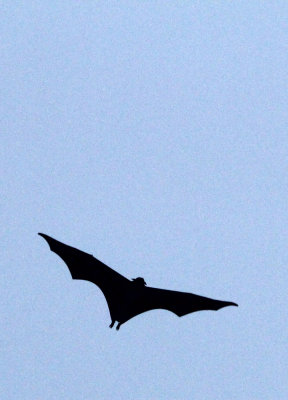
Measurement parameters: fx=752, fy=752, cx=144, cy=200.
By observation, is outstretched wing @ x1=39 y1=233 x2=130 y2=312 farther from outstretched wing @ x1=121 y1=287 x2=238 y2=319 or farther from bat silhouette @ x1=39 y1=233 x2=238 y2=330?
outstretched wing @ x1=121 y1=287 x2=238 y2=319

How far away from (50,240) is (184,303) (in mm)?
4567

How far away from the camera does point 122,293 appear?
23406 millimetres

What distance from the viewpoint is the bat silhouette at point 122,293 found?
22984 millimetres

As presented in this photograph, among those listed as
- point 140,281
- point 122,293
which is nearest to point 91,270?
point 122,293

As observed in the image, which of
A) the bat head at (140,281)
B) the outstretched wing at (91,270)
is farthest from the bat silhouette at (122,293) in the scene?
the bat head at (140,281)

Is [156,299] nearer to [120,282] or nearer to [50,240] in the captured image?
[120,282]

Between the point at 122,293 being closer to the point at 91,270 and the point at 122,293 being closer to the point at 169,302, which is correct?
the point at 91,270

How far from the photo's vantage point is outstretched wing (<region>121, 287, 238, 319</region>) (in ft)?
74.9

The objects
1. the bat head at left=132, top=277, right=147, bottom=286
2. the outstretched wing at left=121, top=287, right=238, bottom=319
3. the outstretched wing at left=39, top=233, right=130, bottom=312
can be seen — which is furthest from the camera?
the outstretched wing at left=39, top=233, right=130, bottom=312

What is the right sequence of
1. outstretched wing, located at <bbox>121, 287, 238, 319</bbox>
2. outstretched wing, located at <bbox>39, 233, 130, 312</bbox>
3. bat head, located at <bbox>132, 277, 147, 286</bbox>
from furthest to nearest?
outstretched wing, located at <bbox>39, 233, 130, 312</bbox>
outstretched wing, located at <bbox>121, 287, 238, 319</bbox>
bat head, located at <bbox>132, 277, 147, 286</bbox>

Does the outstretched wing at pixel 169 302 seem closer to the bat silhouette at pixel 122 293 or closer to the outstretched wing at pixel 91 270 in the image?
the bat silhouette at pixel 122 293

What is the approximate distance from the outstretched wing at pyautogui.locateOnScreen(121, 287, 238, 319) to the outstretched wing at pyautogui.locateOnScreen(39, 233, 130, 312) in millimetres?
713

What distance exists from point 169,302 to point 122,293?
1.50 metres

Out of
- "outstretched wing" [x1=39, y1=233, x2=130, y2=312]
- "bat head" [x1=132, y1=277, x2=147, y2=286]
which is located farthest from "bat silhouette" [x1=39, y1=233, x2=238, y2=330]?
"bat head" [x1=132, y1=277, x2=147, y2=286]
